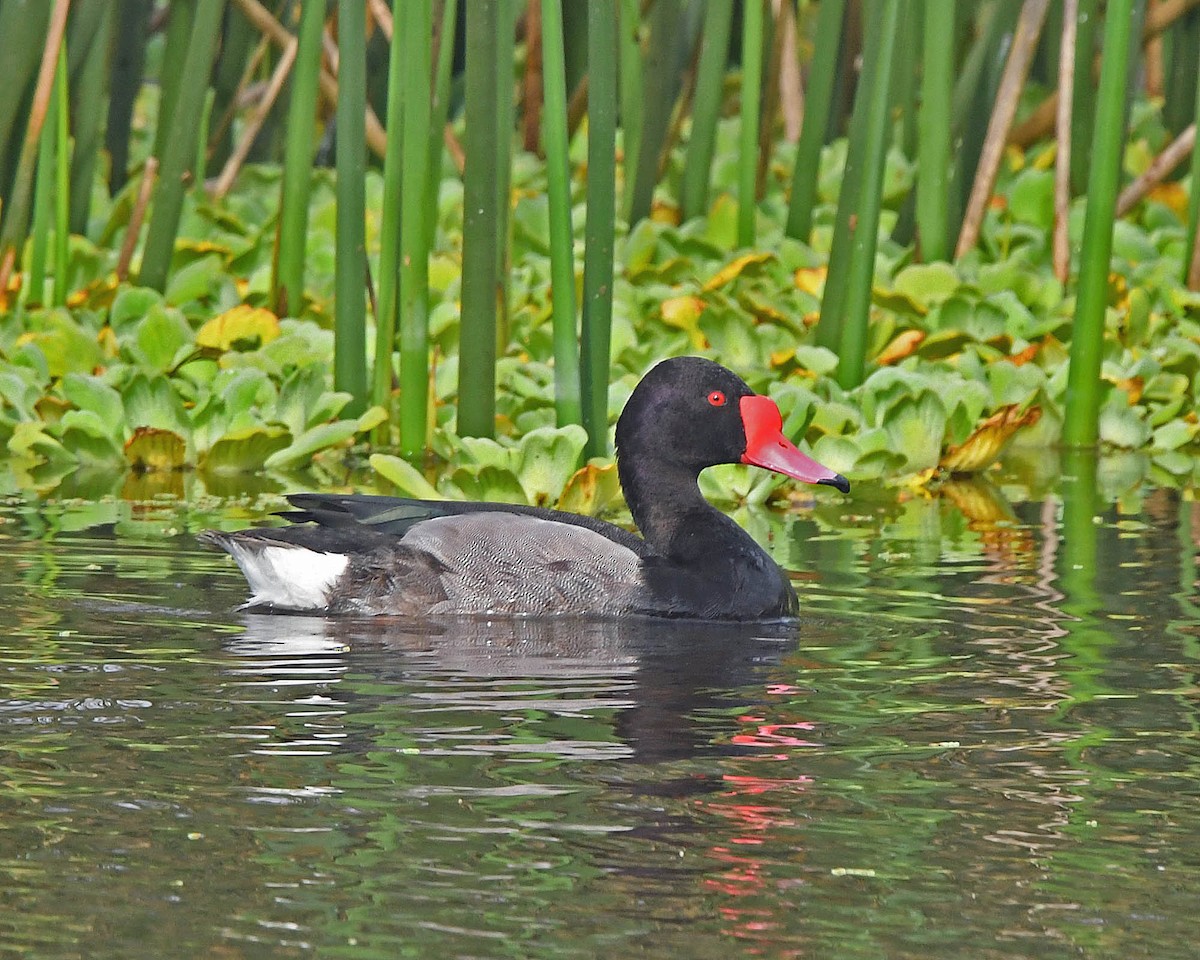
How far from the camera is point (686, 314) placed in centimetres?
901

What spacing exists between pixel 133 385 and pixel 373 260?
259cm

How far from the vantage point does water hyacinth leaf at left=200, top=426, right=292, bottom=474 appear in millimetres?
7727

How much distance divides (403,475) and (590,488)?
2.02ft

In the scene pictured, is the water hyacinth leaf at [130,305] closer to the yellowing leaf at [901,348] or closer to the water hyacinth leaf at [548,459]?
the water hyacinth leaf at [548,459]

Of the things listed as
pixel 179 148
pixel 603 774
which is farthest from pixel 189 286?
pixel 603 774

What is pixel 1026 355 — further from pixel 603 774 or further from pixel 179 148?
pixel 603 774

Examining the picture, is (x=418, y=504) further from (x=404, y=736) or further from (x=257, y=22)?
(x=257, y=22)

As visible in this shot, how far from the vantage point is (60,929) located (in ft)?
10.5

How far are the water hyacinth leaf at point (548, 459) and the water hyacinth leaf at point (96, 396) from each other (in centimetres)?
158

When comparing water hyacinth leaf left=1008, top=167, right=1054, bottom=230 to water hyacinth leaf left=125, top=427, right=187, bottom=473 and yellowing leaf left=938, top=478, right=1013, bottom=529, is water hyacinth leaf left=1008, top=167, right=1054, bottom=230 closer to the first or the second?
yellowing leaf left=938, top=478, right=1013, bottom=529

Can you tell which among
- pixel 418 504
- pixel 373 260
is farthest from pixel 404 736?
pixel 373 260

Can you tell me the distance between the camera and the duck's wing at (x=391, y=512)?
18.9 feet

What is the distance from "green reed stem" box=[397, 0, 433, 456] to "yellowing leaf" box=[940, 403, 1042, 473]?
1848mm

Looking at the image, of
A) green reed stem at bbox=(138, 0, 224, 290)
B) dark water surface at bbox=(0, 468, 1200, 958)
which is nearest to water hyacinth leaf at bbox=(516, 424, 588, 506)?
dark water surface at bbox=(0, 468, 1200, 958)
